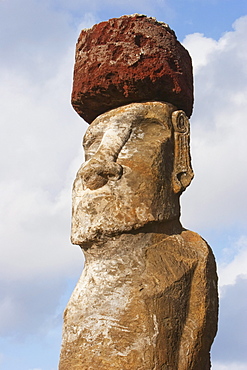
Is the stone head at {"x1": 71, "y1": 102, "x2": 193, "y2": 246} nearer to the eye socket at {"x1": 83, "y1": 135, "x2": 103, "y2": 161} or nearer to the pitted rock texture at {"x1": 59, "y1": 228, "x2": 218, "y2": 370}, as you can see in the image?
the eye socket at {"x1": 83, "y1": 135, "x2": 103, "y2": 161}

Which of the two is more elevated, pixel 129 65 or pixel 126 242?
pixel 129 65

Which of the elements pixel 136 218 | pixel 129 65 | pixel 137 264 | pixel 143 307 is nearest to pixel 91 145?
pixel 129 65

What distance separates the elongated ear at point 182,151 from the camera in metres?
5.93

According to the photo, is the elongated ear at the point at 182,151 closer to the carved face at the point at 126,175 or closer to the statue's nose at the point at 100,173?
the carved face at the point at 126,175

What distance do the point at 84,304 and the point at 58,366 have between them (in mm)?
625

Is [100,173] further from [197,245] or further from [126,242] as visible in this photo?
[197,245]

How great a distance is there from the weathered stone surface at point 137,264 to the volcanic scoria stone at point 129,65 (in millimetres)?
234

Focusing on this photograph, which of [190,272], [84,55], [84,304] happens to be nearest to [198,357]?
[190,272]

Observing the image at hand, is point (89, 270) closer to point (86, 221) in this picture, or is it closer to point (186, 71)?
point (86, 221)

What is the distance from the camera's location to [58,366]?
5402mm

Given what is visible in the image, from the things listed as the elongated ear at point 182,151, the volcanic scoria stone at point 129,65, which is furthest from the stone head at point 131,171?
the volcanic scoria stone at point 129,65

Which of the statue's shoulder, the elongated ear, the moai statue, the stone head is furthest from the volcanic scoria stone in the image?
the statue's shoulder

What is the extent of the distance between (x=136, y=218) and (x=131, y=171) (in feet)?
1.49

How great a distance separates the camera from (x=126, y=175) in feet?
18.0
